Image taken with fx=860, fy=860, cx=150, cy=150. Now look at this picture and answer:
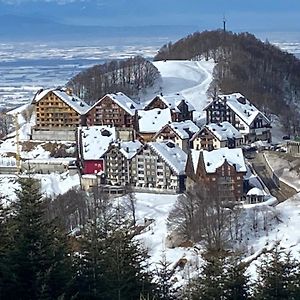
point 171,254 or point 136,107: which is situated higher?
point 136,107

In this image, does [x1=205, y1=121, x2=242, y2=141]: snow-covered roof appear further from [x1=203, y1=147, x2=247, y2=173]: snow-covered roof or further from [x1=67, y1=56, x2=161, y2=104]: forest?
[x1=67, y1=56, x2=161, y2=104]: forest

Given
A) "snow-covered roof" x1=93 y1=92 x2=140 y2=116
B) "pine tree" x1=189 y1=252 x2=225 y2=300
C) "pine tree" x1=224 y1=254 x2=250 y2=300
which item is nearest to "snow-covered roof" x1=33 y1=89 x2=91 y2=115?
"snow-covered roof" x1=93 y1=92 x2=140 y2=116

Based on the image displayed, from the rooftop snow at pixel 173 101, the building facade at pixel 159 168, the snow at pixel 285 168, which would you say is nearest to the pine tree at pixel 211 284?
the snow at pixel 285 168

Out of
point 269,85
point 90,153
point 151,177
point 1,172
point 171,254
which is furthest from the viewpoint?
point 269,85

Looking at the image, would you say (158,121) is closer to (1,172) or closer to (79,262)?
(1,172)

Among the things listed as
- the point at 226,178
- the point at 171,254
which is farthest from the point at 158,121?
the point at 171,254

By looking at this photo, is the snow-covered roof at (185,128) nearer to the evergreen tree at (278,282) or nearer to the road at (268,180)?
the road at (268,180)
